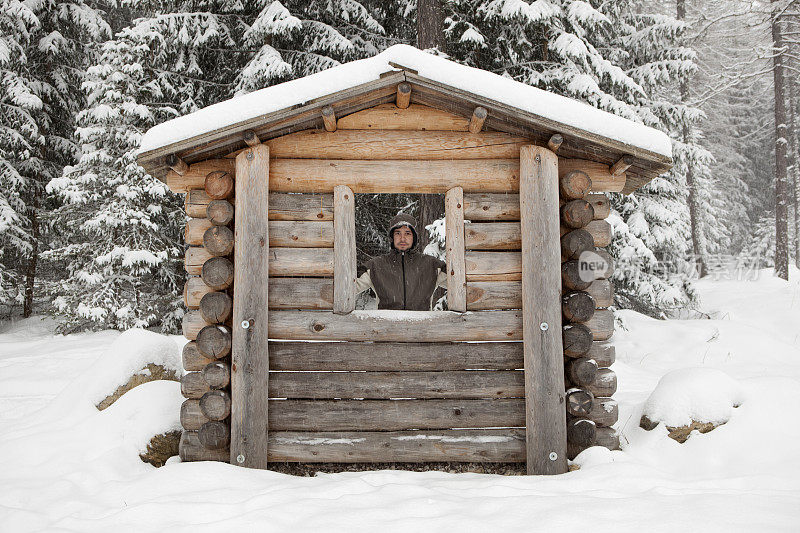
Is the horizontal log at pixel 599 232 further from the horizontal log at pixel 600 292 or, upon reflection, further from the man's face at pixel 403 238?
the man's face at pixel 403 238

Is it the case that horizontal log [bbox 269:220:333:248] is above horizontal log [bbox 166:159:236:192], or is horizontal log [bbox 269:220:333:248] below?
below

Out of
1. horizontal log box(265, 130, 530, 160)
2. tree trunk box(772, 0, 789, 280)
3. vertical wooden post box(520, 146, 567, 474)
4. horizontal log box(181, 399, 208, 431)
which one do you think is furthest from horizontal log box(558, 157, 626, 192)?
tree trunk box(772, 0, 789, 280)

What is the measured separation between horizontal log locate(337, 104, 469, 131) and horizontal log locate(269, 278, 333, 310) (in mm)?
1585

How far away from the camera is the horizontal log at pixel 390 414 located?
15.8ft

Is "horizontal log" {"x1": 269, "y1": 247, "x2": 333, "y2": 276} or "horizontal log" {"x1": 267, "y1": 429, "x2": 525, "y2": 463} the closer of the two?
"horizontal log" {"x1": 267, "y1": 429, "x2": 525, "y2": 463}

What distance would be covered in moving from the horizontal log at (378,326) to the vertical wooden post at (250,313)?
219 mm

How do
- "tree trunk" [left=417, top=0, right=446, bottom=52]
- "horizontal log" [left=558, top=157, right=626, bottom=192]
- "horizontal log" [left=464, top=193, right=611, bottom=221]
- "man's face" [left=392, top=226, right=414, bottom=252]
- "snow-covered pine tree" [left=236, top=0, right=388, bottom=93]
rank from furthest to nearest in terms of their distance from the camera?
"snow-covered pine tree" [left=236, top=0, right=388, bottom=93]
"tree trunk" [left=417, top=0, right=446, bottom=52]
"man's face" [left=392, top=226, right=414, bottom=252]
"horizontal log" [left=558, top=157, right=626, bottom=192]
"horizontal log" [left=464, top=193, right=611, bottom=221]

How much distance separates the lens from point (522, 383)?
193 inches

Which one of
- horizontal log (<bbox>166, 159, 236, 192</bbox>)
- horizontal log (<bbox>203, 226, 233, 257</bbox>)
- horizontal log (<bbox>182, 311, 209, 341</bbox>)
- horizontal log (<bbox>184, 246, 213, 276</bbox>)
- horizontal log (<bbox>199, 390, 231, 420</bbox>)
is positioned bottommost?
horizontal log (<bbox>199, 390, 231, 420</bbox>)

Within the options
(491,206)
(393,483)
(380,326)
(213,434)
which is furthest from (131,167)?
(393,483)

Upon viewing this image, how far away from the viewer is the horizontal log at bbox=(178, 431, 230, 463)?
476cm

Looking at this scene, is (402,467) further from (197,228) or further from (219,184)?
(219,184)

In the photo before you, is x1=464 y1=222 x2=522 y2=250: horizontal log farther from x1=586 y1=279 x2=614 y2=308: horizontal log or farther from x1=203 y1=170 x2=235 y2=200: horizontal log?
x1=203 y1=170 x2=235 y2=200: horizontal log

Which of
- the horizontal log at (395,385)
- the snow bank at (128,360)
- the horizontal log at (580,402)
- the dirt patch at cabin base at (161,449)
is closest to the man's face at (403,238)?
the horizontal log at (395,385)
